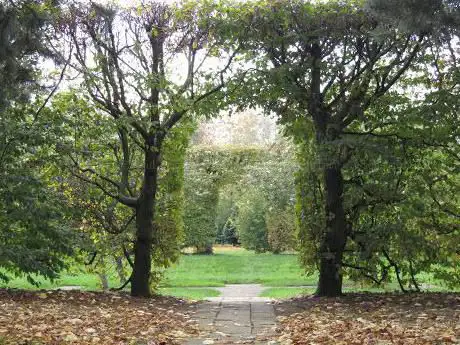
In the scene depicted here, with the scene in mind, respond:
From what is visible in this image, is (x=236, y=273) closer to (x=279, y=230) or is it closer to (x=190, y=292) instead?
(x=190, y=292)

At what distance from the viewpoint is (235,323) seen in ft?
20.6

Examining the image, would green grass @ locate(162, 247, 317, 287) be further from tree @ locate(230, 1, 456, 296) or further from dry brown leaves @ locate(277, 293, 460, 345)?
dry brown leaves @ locate(277, 293, 460, 345)

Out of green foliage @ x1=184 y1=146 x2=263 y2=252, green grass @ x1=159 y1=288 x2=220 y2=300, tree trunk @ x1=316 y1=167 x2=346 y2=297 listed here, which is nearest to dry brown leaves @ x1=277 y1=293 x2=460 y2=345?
tree trunk @ x1=316 y1=167 x2=346 y2=297

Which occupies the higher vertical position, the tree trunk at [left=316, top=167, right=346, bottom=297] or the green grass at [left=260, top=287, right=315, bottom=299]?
the tree trunk at [left=316, top=167, right=346, bottom=297]

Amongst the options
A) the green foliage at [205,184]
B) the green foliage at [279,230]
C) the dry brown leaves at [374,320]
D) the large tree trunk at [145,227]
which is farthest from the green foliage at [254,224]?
the dry brown leaves at [374,320]

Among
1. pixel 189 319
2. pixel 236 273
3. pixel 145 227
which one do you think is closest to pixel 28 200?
pixel 145 227

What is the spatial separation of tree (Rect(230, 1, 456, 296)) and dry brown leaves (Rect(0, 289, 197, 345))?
2.70 metres

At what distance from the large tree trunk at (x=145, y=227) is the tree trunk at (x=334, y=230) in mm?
2760

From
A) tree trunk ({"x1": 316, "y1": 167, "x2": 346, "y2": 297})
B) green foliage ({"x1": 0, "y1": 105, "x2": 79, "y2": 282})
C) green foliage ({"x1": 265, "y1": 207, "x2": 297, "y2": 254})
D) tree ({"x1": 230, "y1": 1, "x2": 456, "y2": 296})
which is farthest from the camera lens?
green foliage ({"x1": 265, "y1": 207, "x2": 297, "y2": 254})

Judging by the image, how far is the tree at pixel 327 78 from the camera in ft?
25.5

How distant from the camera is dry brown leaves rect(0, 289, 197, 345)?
477 centimetres

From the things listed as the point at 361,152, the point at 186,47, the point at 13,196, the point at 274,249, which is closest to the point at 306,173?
the point at 361,152

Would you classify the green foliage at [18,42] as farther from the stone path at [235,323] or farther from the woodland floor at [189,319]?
the stone path at [235,323]

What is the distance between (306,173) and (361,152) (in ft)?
3.74
